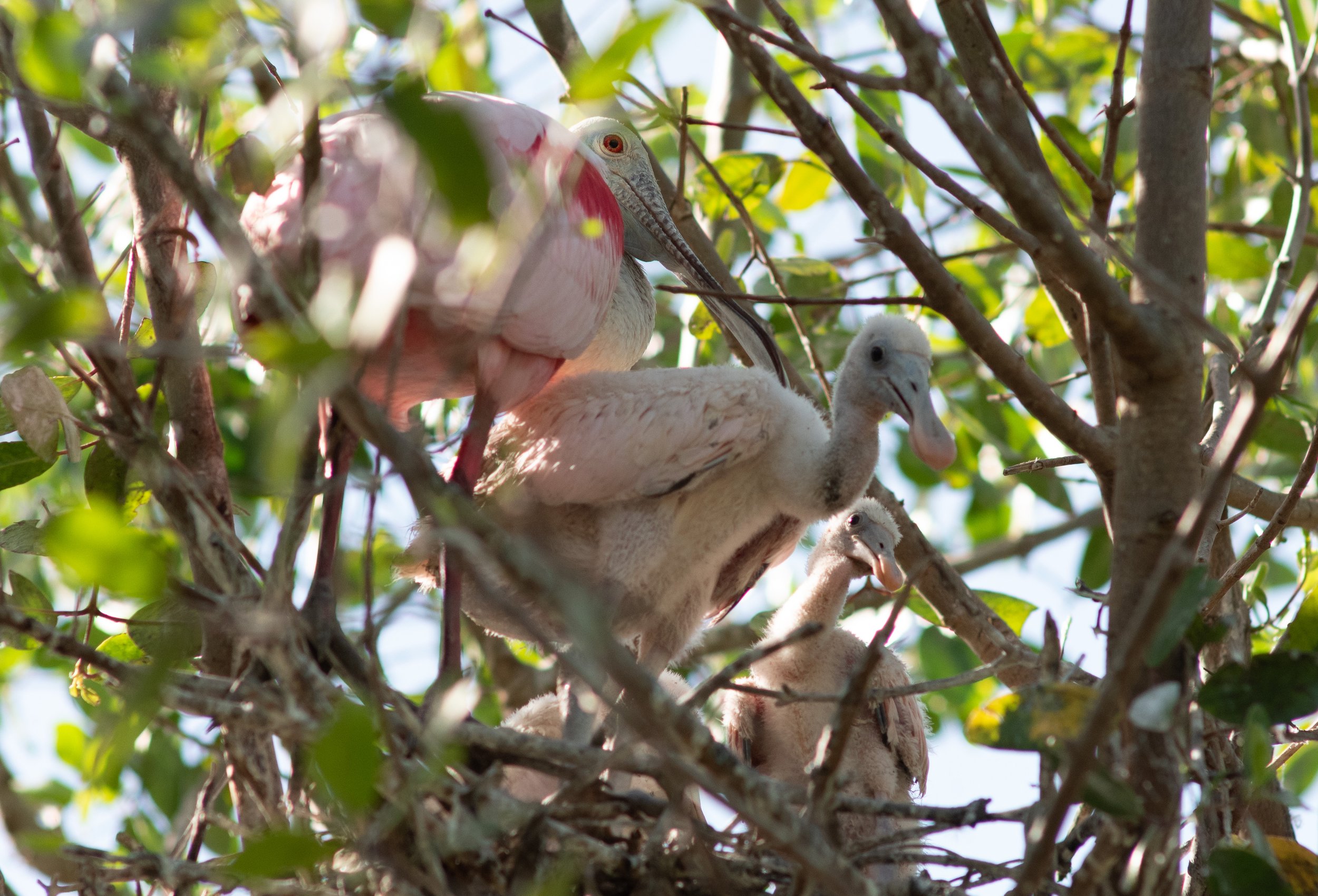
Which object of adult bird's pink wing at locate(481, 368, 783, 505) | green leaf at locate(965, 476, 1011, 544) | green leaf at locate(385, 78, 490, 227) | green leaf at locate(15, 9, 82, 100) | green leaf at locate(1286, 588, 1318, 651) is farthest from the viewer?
green leaf at locate(965, 476, 1011, 544)

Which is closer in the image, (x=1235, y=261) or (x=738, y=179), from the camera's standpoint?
(x=1235, y=261)

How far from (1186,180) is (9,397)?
6.90ft

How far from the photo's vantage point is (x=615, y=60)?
54.8 inches

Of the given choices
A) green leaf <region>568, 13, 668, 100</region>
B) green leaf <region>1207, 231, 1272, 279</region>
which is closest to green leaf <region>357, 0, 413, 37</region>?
green leaf <region>568, 13, 668, 100</region>

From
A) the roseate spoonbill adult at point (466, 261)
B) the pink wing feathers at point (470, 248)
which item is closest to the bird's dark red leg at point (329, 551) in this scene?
the roseate spoonbill adult at point (466, 261)

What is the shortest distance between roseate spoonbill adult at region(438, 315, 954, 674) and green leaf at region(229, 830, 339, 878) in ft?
4.83

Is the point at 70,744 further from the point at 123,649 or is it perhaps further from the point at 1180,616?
the point at 1180,616

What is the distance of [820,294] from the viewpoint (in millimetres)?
4465

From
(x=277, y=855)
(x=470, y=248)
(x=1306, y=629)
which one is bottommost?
(x=277, y=855)

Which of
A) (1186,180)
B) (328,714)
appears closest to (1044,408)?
(1186,180)

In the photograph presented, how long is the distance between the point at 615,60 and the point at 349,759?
0.77 metres

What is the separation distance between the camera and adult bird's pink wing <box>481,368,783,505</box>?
10.1ft

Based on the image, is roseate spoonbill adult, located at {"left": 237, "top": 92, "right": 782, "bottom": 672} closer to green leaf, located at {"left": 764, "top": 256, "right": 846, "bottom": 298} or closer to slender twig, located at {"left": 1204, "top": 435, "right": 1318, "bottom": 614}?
green leaf, located at {"left": 764, "top": 256, "right": 846, "bottom": 298}

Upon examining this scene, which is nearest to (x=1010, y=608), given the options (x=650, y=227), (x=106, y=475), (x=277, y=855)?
(x=650, y=227)
